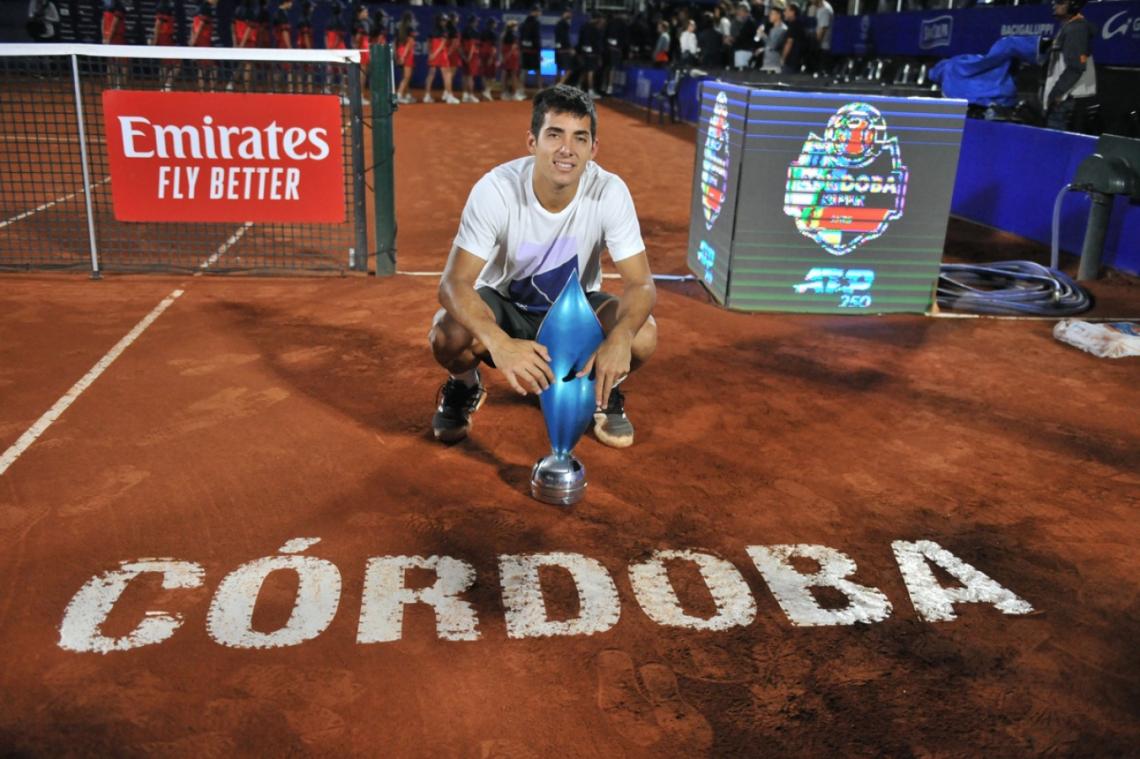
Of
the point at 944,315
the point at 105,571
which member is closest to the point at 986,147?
the point at 944,315

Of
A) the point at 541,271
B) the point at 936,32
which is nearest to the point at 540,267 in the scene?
the point at 541,271

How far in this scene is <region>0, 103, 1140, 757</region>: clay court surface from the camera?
2686mm

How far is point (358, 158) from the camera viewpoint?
7.27 m

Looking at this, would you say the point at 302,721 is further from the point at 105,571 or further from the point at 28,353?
the point at 28,353

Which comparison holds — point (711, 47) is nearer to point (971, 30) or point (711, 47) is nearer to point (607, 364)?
point (971, 30)

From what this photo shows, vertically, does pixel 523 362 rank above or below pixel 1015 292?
above

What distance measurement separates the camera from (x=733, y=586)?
3.39m

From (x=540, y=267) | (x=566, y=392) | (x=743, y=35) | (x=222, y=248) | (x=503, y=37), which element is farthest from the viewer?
(x=503, y=37)

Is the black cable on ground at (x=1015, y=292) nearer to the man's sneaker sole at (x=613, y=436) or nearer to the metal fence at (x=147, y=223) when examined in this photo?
the man's sneaker sole at (x=613, y=436)

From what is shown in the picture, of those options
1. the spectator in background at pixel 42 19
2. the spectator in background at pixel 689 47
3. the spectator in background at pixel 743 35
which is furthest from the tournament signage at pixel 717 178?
the spectator in background at pixel 42 19

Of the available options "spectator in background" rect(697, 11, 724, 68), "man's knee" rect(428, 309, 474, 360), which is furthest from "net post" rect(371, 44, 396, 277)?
"spectator in background" rect(697, 11, 724, 68)

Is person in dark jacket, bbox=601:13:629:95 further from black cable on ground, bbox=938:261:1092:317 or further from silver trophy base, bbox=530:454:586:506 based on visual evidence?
silver trophy base, bbox=530:454:586:506

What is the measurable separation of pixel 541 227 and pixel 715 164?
10.9ft

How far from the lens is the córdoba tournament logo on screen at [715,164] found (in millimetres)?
6977
